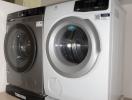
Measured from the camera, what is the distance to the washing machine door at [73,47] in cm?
104

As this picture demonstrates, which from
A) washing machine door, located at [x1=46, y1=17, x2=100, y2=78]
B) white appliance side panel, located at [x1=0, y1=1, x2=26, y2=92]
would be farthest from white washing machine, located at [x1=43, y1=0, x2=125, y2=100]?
white appliance side panel, located at [x1=0, y1=1, x2=26, y2=92]

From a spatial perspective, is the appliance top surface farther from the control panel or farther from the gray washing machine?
the control panel

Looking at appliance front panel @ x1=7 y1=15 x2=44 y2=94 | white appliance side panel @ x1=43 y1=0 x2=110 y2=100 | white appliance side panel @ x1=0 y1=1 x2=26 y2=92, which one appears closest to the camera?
white appliance side panel @ x1=43 y1=0 x2=110 y2=100

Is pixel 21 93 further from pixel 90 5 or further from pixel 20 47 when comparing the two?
pixel 90 5

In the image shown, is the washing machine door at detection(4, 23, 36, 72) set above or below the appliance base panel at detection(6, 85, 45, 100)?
above

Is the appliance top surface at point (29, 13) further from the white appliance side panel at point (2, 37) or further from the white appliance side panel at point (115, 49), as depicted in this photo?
the white appliance side panel at point (115, 49)

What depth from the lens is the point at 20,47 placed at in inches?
62.9

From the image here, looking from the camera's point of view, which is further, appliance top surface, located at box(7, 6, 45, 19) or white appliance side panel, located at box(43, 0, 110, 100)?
appliance top surface, located at box(7, 6, 45, 19)

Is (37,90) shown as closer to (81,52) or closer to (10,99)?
(10,99)

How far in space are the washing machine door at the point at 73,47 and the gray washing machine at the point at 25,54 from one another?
145mm

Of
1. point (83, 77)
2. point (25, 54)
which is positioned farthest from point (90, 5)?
point (25, 54)

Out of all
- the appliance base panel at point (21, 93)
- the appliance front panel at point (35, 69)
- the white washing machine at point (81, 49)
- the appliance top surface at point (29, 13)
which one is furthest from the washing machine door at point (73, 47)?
the appliance base panel at point (21, 93)

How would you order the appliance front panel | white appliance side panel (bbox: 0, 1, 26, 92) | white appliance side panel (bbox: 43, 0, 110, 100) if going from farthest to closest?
1. white appliance side panel (bbox: 0, 1, 26, 92)
2. the appliance front panel
3. white appliance side panel (bbox: 43, 0, 110, 100)

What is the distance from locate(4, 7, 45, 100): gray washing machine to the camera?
4.39ft
